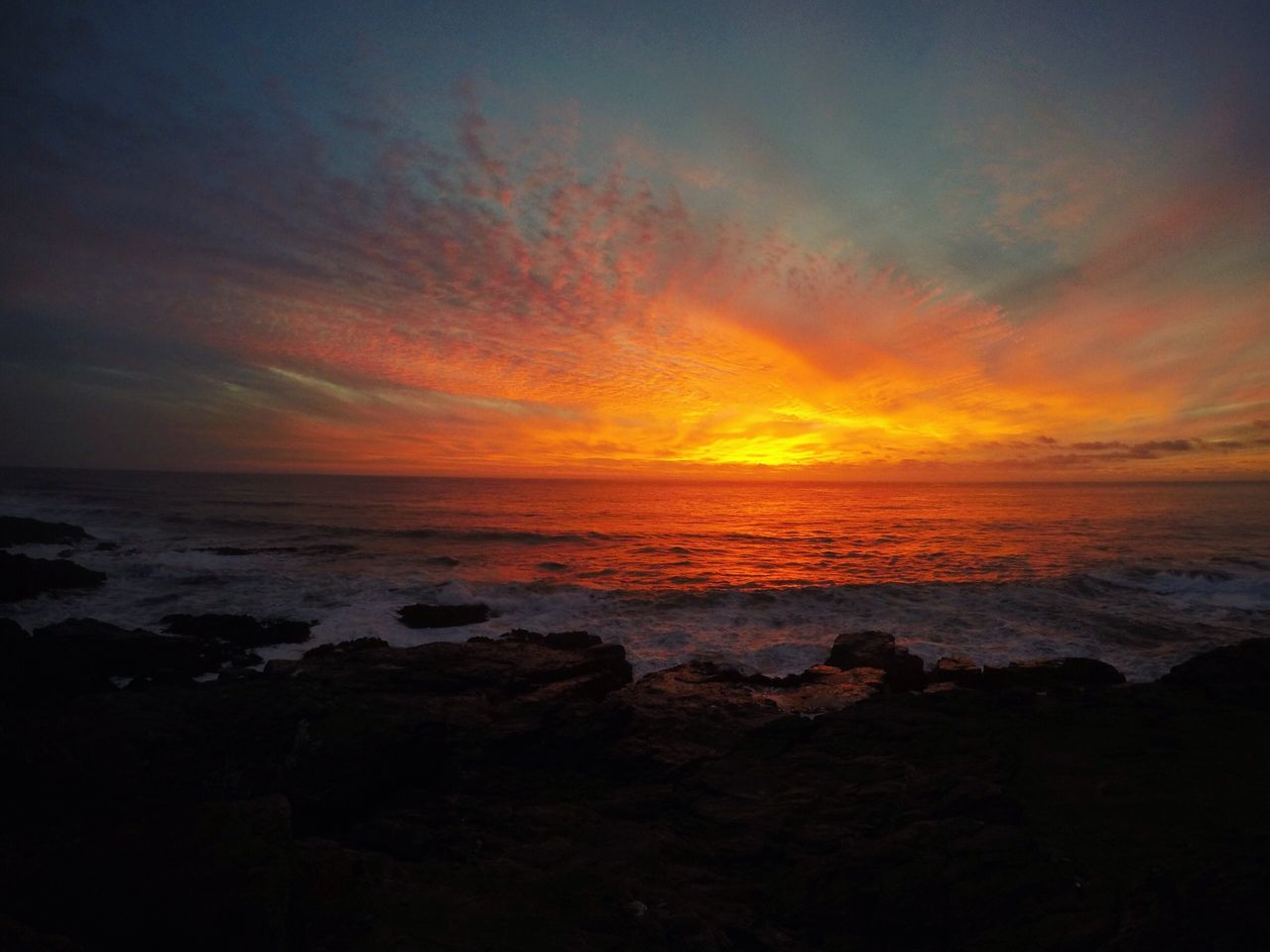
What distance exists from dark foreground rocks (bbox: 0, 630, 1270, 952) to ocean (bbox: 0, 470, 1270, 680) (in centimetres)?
762

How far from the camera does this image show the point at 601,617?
78.9ft

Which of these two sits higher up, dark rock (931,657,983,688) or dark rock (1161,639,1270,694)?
dark rock (1161,639,1270,694)

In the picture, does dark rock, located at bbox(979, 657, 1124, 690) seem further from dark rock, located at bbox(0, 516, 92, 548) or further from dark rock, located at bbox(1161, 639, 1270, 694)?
dark rock, located at bbox(0, 516, 92, 548)

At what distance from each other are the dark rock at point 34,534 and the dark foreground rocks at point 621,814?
42835 millimetres

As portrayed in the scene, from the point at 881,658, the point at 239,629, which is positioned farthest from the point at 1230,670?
the point at 239,629

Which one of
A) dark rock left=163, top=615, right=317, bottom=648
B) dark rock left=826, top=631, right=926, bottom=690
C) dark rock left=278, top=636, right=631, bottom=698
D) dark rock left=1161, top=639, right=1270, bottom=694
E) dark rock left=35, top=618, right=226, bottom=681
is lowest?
dark rock left=163, top=615, right=317, bottom=648

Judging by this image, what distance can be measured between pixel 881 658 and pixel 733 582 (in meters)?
14.9

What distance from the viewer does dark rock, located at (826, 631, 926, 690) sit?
1484 cm

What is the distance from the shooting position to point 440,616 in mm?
22859

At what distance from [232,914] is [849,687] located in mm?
12741

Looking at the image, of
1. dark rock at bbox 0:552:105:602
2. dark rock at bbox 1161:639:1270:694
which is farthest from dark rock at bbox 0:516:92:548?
dark rock at bbox 1161:639:1270:694

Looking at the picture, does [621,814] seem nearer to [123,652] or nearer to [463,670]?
[463,670]

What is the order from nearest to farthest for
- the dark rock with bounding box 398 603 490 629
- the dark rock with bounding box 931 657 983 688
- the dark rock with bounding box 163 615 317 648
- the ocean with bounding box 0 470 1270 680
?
the dark rock with bounding box 931 657 983 688, the dark rock with bounding box 163 615 317 648, the ocean with bounding box 0 470 1270 680, the dark rock with bounding box 398 603 490 629

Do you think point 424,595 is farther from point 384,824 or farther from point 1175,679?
point 1175,679
